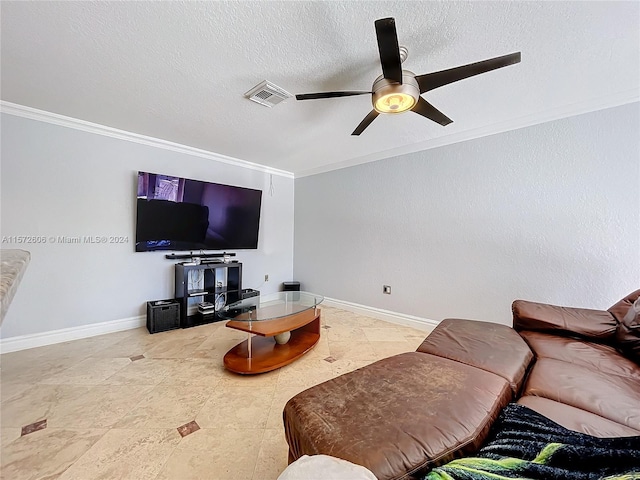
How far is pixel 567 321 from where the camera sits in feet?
5.57

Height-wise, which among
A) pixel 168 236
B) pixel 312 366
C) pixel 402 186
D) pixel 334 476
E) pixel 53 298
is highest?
pixel 402 186

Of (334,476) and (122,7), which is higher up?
(122,7)

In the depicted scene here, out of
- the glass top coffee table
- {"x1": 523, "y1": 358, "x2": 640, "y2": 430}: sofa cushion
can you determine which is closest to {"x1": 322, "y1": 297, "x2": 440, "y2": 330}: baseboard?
the glass top coffee table

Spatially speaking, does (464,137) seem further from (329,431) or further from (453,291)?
(329,431)

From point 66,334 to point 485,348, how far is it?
12.4ft

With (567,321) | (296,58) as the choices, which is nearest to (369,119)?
(296,58)

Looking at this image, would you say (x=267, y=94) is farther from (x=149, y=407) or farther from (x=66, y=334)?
(x=66, y=334)

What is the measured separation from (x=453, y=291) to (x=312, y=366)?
1803mm

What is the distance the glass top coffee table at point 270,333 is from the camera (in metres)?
2.09

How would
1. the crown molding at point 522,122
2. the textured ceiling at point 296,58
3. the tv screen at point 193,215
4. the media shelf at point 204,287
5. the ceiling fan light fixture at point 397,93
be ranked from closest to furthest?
the textured ceiling at point 296,58 → the ceiling fan light fixture at point 397,93 → the crown molding at point 522,122 → the tv screen at point 193,215 → the media shelf at point 204,287

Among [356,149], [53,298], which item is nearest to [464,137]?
[356,149]

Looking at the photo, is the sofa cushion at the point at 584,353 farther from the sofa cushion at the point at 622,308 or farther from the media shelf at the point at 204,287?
the media shelf at the point at 204,287

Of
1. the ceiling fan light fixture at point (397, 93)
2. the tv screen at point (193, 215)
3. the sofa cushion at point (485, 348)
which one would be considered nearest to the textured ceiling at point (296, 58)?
the ceiling fan light fixture at point (397, 93)

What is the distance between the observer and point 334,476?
1.48 feet
